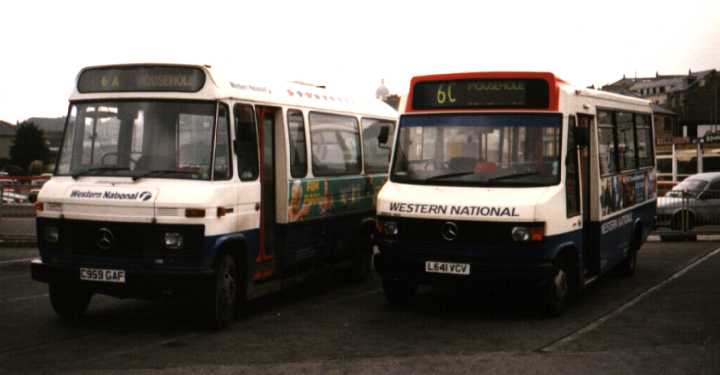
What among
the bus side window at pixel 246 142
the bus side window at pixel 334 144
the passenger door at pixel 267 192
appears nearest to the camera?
the bus side window at pixel 246 142

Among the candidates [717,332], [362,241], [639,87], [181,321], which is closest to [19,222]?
[362,241]

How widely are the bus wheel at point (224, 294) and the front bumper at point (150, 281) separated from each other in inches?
10.5

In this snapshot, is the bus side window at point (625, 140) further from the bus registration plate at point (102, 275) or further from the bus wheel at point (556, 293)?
the bus registration plate at point (102, 275)

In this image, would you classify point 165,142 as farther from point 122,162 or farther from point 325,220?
point 325,220

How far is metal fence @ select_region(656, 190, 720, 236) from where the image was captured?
2303 centimetres

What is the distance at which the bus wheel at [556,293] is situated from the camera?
10492mm

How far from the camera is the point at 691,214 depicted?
2320cm

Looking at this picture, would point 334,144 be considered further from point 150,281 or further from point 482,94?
point 150,281

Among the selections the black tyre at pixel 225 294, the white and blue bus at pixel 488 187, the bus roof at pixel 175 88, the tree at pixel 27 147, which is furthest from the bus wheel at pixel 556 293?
the tree at pixel 27 147

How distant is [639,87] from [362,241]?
146363 millimetres

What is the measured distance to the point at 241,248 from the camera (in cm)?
1031

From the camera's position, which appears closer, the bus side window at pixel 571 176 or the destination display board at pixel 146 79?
the destination display board at pixel 146 79

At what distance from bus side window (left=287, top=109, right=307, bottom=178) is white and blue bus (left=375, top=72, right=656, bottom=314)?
1330 mm

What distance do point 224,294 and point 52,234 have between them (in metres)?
1.86
